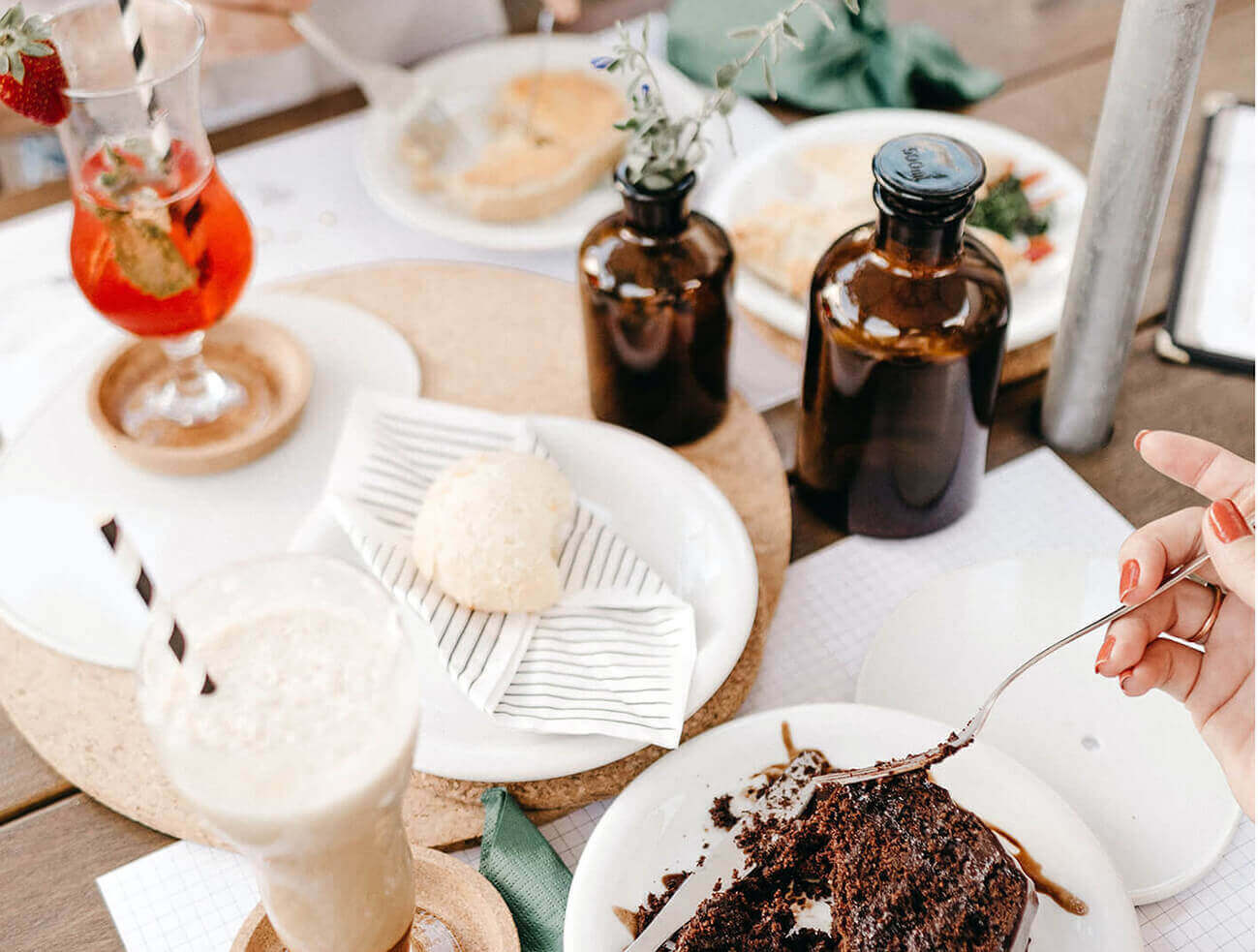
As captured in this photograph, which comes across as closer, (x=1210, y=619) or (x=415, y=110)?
(x=1210, y=619)

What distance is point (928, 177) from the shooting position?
90 centimetres

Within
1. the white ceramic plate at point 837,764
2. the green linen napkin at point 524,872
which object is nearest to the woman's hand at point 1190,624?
the white ceramic plate at point 837,764

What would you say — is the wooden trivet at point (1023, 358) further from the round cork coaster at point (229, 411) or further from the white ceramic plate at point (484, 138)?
the round cork coaster at point (229, 411)

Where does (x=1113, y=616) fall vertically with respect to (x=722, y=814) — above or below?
above

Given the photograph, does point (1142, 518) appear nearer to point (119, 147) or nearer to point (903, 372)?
point (903, 372)

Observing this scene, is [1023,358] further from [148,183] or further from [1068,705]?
[148,183]

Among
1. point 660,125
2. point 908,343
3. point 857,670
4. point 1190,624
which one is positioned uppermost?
point 660,125

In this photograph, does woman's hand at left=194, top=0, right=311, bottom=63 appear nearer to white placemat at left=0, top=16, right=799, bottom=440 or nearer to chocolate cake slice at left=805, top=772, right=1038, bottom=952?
white placemat at left=0, top=16, right=799, bottom=440

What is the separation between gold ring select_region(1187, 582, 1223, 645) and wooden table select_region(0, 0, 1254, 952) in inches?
9.9

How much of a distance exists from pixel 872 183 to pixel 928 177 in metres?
0.62

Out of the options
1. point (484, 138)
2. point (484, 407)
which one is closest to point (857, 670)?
point (484, 407)

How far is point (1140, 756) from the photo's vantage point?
3.11ft

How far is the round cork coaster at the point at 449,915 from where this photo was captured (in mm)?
818

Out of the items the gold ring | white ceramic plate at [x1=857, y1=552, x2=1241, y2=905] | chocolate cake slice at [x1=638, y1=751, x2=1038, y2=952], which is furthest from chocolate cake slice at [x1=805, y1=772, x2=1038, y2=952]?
the gold ring
